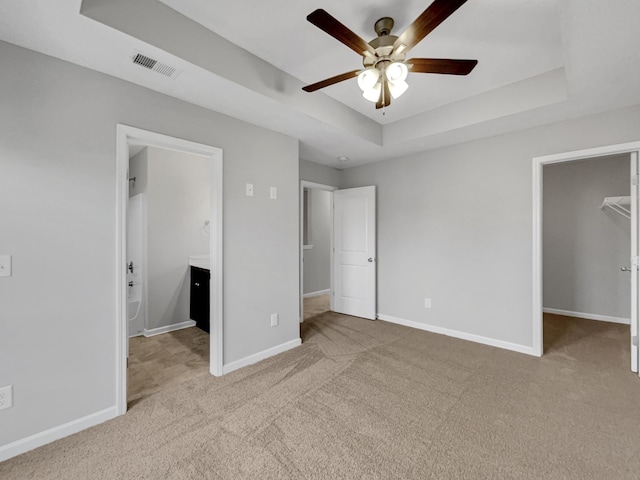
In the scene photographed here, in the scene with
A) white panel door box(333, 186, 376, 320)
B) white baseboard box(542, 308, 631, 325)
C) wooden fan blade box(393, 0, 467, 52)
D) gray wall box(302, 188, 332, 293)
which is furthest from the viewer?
gray wall box(302, 188, 332, 293)

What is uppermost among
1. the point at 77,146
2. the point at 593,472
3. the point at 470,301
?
the point at 77,146

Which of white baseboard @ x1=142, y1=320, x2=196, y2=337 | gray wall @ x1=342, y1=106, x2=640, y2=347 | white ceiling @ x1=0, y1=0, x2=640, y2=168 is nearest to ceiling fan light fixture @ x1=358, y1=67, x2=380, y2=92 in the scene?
white ceiling @ x1=0, y1=0, x2=640, y2=168

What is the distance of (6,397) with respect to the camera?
1.68 meters

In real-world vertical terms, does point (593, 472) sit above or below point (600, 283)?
below

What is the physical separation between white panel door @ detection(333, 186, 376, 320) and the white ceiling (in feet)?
5.06

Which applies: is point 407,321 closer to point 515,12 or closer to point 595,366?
point 595,366

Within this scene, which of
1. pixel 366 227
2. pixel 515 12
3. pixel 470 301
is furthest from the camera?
pixel 366 227

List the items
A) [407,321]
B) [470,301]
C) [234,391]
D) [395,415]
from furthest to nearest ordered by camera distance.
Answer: [407,321] → [470,301] → [234,391] → [395,415]

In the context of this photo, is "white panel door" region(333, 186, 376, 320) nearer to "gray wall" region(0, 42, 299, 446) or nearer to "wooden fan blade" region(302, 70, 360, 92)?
"wooden fan blade" region(302, 70, 360, 92)

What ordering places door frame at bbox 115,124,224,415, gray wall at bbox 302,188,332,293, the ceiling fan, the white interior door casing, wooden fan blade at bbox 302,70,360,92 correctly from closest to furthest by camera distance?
the ceiling fan < wooden fan blade at bbox 302,70,360,92 < door frame at bbox 115,124,224,415 < the white interior door casing < gray wall at bbox 302,188,332,293

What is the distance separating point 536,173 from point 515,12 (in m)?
1.75

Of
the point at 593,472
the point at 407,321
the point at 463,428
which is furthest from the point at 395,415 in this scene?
the point at 407,321

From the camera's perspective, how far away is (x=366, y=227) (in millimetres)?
4383

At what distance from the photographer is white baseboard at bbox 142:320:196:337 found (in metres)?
3.75
